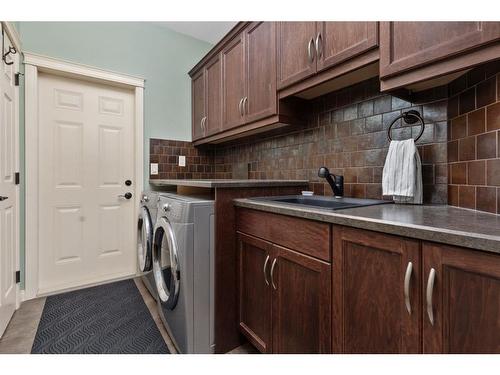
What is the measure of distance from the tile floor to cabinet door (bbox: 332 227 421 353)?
0.81 meters

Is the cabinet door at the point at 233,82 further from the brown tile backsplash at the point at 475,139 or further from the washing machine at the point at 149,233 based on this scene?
the brown tile backsplash at the point at 475,139

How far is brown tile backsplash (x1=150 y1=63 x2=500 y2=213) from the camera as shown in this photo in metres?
1.03

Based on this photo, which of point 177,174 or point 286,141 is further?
point 177,174

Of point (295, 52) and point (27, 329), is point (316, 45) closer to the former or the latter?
point (295, 52)

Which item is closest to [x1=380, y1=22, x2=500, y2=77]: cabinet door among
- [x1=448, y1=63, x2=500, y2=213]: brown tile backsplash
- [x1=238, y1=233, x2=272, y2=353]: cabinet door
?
[x1=448, y1=63, x2=500, y2=213]: brown tile backsplash

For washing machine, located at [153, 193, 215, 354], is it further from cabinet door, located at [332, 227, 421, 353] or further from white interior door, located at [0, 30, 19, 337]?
white interior door, located at [0, 30, 19, 337]

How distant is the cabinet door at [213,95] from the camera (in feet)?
7.95

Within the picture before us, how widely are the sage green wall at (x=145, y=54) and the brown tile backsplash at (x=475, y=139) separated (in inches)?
99.2

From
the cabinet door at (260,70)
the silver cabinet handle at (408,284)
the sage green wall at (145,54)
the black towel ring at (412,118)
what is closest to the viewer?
the silver cabinet handle at (408,284)

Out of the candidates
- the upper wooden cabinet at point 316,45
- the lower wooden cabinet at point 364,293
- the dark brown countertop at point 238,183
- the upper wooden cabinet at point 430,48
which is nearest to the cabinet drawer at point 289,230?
the lower wooden cabinet at point 364,293

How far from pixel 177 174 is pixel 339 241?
7.69ft
